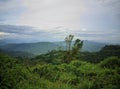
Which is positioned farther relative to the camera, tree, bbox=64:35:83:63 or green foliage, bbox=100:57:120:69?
tree, bbox=64:35:83:63

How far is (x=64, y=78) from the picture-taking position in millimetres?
11148

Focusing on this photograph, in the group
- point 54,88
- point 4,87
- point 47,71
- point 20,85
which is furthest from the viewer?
point 47,71

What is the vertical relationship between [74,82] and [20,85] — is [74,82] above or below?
below

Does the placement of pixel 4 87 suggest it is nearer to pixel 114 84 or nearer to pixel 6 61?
pixel 6 61

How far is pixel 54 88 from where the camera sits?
24.8 ft

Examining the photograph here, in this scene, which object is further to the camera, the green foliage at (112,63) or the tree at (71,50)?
the tree at (71,50)

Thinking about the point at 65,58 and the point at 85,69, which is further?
the point at 65,58

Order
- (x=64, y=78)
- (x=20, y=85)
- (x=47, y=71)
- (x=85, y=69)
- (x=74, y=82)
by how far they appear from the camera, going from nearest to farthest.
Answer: (x=20, y=85) < (x=74, y=82) < (x=64, y=78) < (x=47, y=71) < (x=85, y=69)

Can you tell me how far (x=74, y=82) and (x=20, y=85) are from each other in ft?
15.6

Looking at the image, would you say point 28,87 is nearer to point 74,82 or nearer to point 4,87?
point 4,87

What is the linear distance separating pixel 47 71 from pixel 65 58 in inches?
1106

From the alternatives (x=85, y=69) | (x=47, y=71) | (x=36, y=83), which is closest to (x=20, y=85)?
(x=36, y=83)

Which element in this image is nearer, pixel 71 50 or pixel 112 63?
pixel 112 63

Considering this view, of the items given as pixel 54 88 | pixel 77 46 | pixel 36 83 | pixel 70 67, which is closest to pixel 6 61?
pixel 36 83
